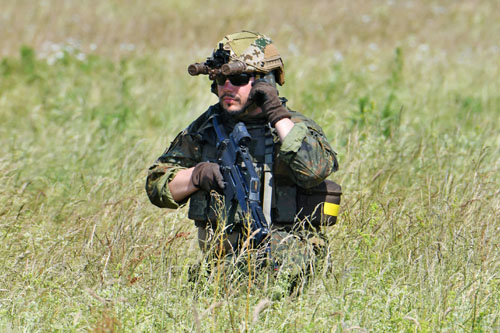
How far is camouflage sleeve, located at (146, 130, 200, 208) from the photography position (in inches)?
155

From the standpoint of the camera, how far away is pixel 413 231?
4418 millimetres

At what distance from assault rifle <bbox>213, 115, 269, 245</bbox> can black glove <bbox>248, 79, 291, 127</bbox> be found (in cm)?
15

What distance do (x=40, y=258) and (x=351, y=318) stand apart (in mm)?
1768

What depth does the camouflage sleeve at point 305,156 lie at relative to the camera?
11.9 feet

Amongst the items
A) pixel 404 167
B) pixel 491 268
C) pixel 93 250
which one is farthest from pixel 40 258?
pixel 404 167

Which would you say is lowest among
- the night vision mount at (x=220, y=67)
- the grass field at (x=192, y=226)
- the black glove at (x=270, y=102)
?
the grass field at (x=192, y=226)

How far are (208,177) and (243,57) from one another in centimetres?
62

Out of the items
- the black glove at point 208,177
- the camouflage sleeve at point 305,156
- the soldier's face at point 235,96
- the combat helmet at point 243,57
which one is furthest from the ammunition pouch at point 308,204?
the combat helmet at point 243,57

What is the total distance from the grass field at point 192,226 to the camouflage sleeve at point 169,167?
0.23 metres

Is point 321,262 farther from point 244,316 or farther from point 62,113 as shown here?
point 62,113

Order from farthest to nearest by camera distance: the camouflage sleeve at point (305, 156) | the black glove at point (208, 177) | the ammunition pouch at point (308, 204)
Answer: the ammunition pouch at point (308, 204)
the black glove at point (208, 177)
the camouflage sleeve at point (305, 156)

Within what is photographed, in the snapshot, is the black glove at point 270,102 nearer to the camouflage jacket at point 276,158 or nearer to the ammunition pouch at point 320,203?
the camouflage jacket at point 276,158

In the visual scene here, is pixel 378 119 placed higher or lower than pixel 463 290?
higher

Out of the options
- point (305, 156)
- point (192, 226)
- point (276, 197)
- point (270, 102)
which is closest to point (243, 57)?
point (270, 102)
